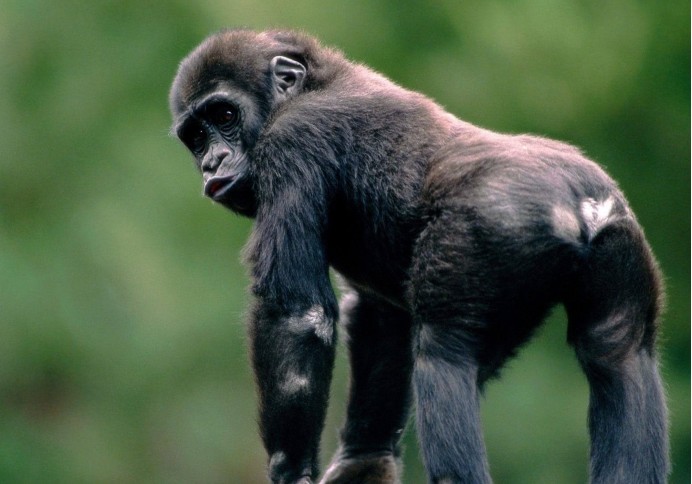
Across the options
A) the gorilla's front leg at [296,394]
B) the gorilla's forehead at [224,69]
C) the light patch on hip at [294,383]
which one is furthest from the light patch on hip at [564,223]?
the gorilla's forehead at [224,69]

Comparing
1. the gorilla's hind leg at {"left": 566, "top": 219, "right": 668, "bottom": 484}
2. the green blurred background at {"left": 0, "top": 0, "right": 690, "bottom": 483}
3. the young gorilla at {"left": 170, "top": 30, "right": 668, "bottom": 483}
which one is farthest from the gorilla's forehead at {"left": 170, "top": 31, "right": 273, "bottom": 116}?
the green blurred background at {"left": 0, "top": 0, "right": 690, "bottom": 483}

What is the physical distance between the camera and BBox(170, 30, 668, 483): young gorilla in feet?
14.4

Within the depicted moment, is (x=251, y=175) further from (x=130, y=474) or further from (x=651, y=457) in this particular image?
(x=130, y=474)

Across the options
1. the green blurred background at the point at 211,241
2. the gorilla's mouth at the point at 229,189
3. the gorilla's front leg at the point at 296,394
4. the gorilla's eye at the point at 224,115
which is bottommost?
the green blurred background at the point at 211,241

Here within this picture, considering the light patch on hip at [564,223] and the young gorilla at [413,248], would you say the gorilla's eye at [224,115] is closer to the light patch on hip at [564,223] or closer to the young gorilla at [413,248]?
the young gorilla at [413,248]

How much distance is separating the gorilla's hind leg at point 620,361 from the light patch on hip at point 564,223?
0.28ft

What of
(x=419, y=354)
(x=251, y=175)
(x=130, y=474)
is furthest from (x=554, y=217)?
(x=130, y=474)

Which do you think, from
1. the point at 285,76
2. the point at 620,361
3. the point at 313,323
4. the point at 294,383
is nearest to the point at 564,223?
the point at 620,361

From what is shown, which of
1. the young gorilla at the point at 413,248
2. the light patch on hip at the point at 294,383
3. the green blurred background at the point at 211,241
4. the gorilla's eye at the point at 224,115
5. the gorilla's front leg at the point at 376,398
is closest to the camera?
the young gorilla at the point at 413,248

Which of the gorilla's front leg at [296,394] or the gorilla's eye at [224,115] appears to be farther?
the gorilla's eye at [224,115]

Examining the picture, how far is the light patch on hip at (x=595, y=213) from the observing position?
4.44 m

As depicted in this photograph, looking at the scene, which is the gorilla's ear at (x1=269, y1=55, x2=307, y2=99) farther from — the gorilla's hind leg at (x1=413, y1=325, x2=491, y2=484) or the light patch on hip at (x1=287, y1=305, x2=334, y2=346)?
the gorilla's hind leg at (x1=413, y1=325, x2=491, y2=484)

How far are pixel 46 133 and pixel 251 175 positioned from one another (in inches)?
300

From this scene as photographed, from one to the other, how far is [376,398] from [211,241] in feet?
21.1
